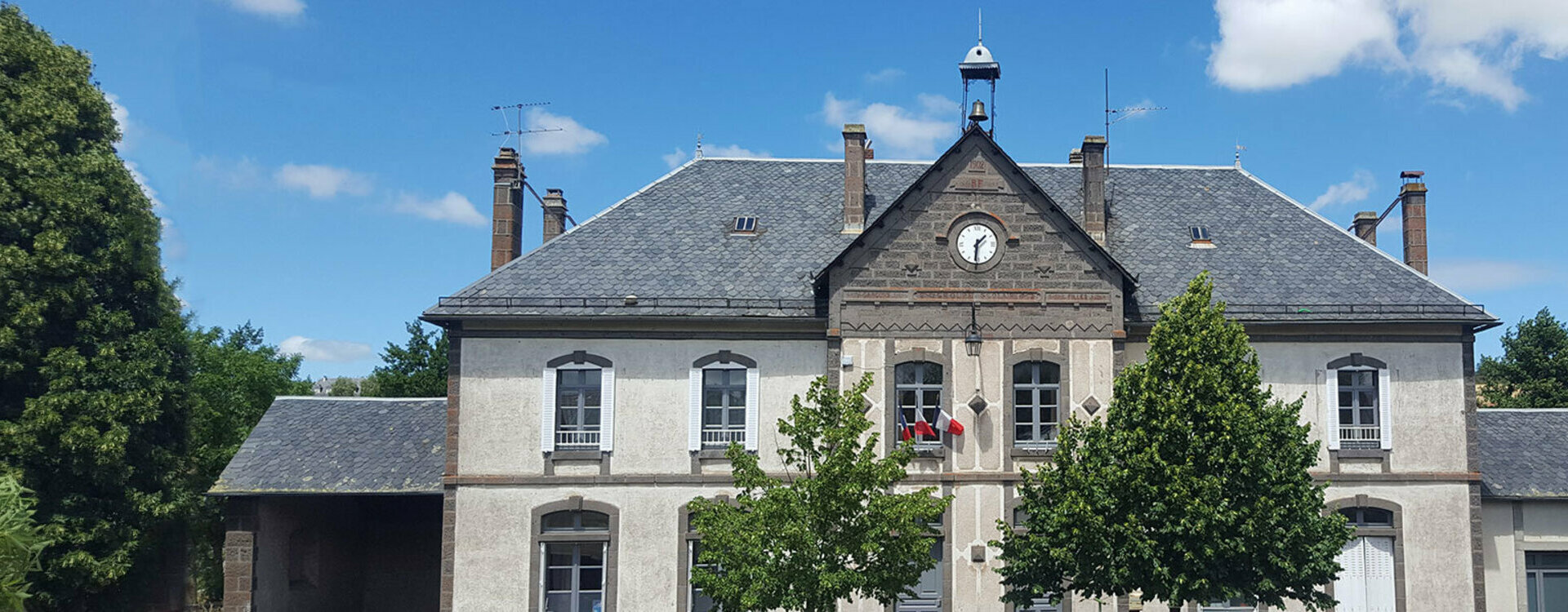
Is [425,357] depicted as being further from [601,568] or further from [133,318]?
[601,568]

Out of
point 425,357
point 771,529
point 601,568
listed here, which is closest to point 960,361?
point 771,529

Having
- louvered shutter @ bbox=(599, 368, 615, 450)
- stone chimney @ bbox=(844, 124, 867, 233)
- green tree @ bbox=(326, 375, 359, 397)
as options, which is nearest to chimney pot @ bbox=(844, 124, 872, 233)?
stone chimney @ bbox=(844, 124, 867, 233)

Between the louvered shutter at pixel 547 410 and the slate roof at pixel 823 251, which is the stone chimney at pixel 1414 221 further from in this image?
the louvered shutter at pixel 547 410

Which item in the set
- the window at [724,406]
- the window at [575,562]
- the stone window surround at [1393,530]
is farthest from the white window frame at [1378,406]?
the window at [575,562]

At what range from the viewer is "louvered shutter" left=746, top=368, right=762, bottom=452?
2053cm

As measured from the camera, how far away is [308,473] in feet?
69.6

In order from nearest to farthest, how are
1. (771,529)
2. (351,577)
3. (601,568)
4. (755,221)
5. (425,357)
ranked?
(771,529), (601,568), (755,221), (351,577), (425,357)

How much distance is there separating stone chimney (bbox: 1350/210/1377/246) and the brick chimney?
18.5 m

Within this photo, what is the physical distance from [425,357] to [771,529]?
123 feet

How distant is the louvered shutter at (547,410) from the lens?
2038 centimetres

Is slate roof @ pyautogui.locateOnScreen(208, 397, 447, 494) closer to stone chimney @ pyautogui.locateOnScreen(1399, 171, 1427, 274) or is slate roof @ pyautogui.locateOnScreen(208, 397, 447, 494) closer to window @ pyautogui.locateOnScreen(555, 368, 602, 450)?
window @ pyautogui.locateOnScreen(555, 368, 602, 450)

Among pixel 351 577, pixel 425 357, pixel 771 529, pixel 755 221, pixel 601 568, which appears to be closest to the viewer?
pixel 771 529

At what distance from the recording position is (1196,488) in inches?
639

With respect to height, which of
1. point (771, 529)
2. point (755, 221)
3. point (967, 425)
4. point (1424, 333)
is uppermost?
point (755, 221)
